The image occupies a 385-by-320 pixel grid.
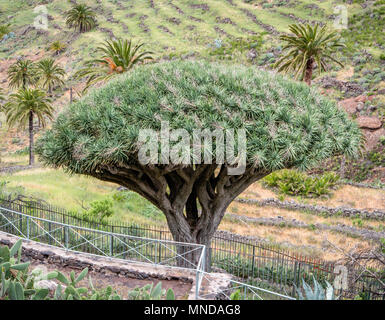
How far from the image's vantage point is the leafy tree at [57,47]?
60.7 m

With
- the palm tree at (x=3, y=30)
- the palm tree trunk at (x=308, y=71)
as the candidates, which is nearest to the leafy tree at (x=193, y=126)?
the palm tree trunk at (x=308, y=71)

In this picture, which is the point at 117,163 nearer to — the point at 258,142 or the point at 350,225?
the point at 258,142

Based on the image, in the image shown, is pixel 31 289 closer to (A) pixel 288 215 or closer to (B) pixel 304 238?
(B) pixel 304 238

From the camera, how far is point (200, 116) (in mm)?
10109

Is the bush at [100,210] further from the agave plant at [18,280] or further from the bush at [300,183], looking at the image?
the bush at [300,183]

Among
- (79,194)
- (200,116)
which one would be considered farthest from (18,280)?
(79,194)

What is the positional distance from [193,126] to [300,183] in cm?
1967

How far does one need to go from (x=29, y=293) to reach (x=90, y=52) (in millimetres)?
57107

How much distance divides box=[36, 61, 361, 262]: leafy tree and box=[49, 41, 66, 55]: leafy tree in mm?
54862

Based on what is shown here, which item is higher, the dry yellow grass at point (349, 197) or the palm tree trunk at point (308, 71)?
the palm tree trunk at point (308, 71)

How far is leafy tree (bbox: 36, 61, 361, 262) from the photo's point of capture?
32.6ft

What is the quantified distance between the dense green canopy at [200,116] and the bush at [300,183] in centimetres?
1523

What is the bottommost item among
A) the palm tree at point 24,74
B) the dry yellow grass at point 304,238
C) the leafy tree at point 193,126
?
the dry yellow grass at point 304,238

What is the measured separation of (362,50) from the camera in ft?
139
